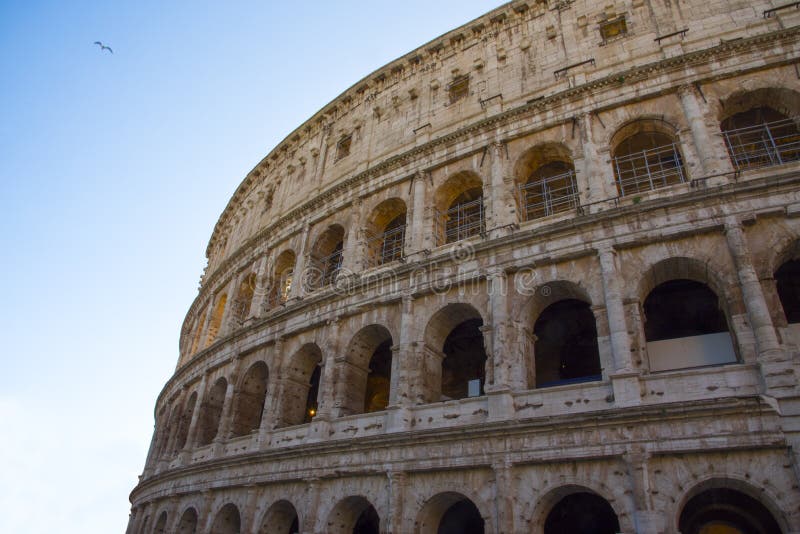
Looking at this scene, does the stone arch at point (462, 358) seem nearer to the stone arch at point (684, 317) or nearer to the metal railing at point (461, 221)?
the metal railing at point (461, 221)

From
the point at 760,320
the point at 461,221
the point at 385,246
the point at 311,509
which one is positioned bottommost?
the point at 311,509

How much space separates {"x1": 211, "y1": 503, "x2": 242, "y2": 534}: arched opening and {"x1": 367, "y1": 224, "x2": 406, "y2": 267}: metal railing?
823 centimetres

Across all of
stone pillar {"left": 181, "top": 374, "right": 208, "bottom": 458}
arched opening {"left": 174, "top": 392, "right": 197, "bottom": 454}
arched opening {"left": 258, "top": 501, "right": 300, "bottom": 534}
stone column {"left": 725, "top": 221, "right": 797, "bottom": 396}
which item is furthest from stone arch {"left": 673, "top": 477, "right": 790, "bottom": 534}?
arched opening {"left": 174, "top": 392, "right": 197, "bottom": 454}

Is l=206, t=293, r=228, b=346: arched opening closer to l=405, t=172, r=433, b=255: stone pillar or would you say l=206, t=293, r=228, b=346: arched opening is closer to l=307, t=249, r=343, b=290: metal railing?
l=307, t=249, r=343, b=290: metal railing

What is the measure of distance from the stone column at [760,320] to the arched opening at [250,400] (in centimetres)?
1316

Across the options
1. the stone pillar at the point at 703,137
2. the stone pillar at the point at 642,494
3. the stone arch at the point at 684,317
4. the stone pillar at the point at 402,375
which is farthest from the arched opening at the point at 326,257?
the stone pillar at the point at 642,494

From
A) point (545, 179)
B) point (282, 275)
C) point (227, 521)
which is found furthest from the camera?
point (282, 275)

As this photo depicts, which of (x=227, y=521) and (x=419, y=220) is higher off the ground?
(x=419, y=220)

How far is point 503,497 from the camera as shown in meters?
9.82

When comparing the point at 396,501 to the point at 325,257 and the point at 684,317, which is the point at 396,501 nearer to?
the point at 684,317

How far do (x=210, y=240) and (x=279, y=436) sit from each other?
1778 cm

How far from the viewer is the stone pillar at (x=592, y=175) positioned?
12.1 metres

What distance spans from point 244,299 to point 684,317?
15728 mm

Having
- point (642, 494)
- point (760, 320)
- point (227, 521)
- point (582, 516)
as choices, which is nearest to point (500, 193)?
point (760, 320)
